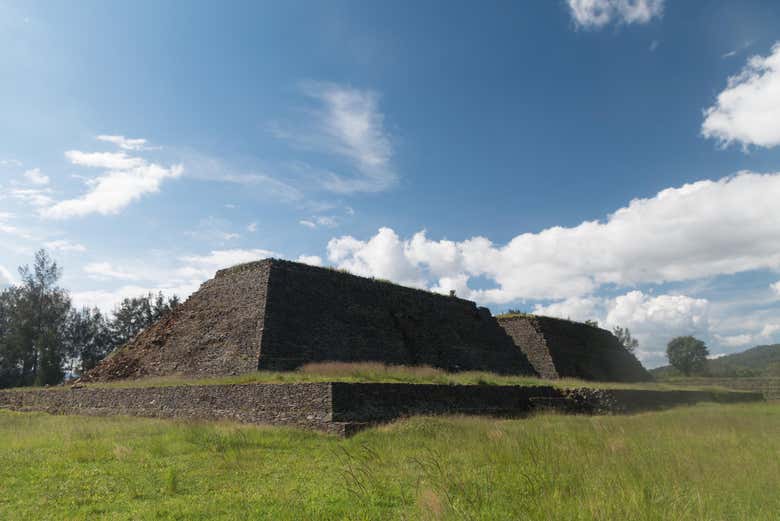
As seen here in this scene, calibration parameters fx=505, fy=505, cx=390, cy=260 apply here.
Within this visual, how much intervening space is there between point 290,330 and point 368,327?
14.5 ft

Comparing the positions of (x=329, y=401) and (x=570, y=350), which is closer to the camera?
(x=329, y=401)

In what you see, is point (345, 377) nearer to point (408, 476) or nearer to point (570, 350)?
point (408, 476)

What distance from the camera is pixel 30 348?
1683 inches

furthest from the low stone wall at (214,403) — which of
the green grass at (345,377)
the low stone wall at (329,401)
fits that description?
the green grass at (345,377)

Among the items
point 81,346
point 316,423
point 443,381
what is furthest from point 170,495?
point 81,346

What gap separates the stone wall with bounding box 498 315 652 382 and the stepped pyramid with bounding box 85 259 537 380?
4381 millimetres

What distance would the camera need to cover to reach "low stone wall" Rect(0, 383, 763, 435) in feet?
44.4

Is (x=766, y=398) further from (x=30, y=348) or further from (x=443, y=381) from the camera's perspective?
(x=30, y=348)

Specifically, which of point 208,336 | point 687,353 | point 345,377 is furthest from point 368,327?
point 687,353

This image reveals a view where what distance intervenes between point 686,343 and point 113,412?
85.6 m

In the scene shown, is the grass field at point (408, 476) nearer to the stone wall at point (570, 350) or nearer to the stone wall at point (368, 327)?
the stone wall at point (368, 327)

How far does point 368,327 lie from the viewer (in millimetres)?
23312

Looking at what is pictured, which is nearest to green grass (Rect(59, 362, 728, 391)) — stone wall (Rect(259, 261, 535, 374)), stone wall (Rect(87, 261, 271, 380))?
stone wall (Rect(87, 261, 271, 380))

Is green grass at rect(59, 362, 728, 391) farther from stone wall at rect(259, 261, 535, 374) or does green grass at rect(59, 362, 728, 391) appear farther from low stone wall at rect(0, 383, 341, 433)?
stone wall at rect(259, 261, 535, 374)
